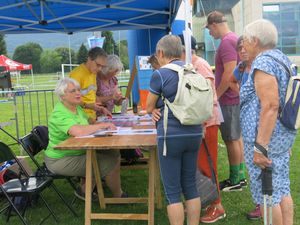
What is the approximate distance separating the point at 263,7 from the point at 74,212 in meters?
35.1

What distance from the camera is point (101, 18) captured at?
5.86 meters

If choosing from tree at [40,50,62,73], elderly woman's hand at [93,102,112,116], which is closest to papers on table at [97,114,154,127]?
elderly woman's hand at [93,102,112,116]

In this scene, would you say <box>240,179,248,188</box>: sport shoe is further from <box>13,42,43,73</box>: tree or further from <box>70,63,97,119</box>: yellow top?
<box>13,42,43,73</box>: tree

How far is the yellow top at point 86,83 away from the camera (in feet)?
13.8

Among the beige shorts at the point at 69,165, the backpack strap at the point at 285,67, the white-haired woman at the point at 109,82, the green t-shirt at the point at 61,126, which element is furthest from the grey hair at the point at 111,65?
the backpack strap at the point at 285,67

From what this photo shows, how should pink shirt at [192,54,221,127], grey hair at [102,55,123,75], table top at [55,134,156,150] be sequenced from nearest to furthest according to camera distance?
table top at [55,134,156,150], pink shirt at [192,54,221,127], grey hair at [102,55,123,75]

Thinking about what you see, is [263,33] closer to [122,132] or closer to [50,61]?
[122,132]

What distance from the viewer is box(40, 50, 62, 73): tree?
7181cm

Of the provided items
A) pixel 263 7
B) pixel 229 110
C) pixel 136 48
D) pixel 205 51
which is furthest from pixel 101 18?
pixel 263 7

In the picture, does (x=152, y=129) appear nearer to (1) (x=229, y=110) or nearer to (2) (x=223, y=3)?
(1) (x=229, y=110)

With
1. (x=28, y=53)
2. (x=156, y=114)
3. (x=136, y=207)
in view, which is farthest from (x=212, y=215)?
(x=28, y=53)

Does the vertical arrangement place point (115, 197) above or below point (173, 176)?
below

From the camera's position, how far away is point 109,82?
496cm

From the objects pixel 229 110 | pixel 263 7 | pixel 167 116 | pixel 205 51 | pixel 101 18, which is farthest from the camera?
pixel 263 7
